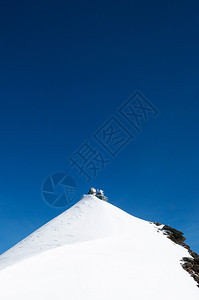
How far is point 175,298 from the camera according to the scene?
20.8 meters

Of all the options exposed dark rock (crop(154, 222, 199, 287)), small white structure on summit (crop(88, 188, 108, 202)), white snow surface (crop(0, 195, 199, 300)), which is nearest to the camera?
white snow surface (crop(0, 195, 199, 300))

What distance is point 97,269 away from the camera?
19.9 metres

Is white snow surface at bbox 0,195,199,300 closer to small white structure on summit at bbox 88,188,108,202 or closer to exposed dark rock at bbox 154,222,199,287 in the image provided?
exposed dark rock at bbox 154,222,199,287

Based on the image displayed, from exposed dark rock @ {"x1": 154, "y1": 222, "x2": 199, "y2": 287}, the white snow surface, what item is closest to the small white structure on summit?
exposed dark rock @ {"x1": 154, "y1": 222, "x2": 199, "y2": 287}

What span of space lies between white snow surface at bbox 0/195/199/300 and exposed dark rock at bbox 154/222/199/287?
1087 mm

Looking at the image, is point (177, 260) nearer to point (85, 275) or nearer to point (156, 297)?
point (156, 297)

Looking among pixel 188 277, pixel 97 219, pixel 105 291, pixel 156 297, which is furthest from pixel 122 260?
pixel 97 219

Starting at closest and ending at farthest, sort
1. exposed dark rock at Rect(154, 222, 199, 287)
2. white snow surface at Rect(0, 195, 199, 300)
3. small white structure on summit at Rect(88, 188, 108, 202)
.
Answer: white snow surface at Rect(0, 195, 199, 300)
exposed dark rock at Rect(154, 222, 199, 287)
small white structure on summit at Rect(88, 188, 108, 202)

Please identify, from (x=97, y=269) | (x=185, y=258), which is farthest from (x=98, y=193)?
(x=97, y=269)

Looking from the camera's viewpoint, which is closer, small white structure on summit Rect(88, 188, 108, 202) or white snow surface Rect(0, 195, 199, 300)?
white snow surface Rect(0, 195, 199, 300)

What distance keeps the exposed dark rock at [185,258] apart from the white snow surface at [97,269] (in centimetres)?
109

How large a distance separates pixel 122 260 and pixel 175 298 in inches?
226

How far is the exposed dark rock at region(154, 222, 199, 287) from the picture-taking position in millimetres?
28941

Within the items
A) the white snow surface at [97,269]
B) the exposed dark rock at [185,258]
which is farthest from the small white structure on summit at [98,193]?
the white snow surface at [97,269]
